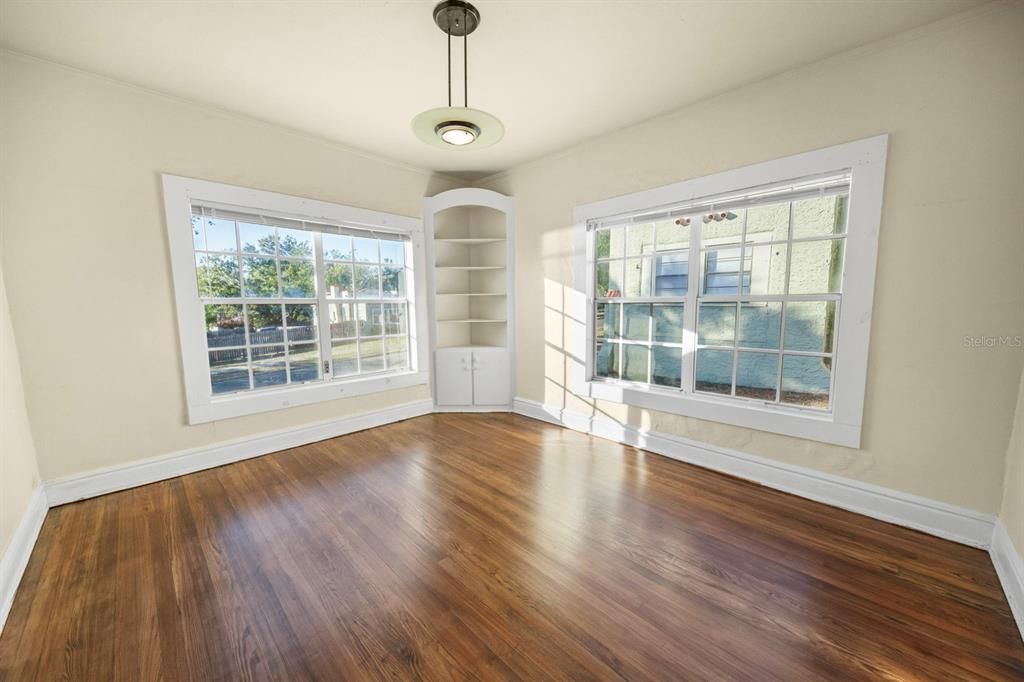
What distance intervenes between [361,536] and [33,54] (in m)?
3.36

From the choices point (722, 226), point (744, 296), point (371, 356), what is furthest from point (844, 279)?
point (371, 356)

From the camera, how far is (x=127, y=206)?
2578 mm

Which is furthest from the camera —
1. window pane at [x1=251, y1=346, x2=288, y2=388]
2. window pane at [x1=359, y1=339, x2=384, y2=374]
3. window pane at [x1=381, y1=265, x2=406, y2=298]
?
window pane at [x1=381, y1=265, x2=406, y2=298]

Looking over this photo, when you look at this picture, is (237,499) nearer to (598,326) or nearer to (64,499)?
Result: (64,499)

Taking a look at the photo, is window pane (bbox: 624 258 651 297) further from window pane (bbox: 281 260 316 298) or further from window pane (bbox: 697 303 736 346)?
window pane (bbox: 281 260 316 298)

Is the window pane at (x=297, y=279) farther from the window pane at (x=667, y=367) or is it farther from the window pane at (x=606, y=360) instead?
the window pane at (x=667, y=367)

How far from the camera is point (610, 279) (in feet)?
11.8

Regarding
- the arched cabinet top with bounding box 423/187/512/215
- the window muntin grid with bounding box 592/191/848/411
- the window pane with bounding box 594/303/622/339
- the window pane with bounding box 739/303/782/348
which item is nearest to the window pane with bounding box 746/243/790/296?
the window muntin grid with bounding box 592/191/848/411

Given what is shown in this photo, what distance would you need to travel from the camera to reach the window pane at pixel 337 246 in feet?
11.7

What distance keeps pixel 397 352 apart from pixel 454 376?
2.28 feet

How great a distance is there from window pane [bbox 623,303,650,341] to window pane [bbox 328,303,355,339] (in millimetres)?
2668

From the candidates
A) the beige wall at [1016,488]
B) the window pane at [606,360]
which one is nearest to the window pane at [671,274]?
the window pane at [606,360]

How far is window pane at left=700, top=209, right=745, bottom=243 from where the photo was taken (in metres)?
2.82

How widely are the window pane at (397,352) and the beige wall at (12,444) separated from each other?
8.03 feet
